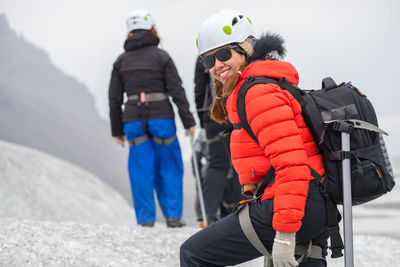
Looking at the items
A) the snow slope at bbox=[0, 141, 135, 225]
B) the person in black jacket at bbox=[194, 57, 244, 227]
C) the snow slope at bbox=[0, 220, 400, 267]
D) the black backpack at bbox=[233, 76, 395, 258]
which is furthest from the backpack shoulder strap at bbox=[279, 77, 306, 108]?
the snow slope at bbox=[0, 141, 135, 225]

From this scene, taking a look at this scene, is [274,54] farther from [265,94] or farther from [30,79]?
[30,79]

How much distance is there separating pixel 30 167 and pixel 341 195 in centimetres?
879

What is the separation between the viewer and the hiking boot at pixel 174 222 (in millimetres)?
5212

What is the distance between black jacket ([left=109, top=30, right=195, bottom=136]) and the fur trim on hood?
282 cm

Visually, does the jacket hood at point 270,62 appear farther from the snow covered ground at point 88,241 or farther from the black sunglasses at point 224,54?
the snow covered ground at point 88,241

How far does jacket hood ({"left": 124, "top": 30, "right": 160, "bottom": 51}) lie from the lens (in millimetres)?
5148

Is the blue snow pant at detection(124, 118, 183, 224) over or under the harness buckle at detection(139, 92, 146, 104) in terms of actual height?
under

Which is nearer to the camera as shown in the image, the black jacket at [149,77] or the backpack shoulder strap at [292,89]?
the backpack shoulder strap at [292,89]

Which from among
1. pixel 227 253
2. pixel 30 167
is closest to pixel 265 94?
pixel 227 253

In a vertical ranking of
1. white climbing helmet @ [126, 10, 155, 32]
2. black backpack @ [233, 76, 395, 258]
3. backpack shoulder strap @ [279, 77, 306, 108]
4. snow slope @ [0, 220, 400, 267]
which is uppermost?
white climbing helmet @ [126, 10, 155, 32]

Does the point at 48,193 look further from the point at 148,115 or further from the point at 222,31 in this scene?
the point at 222,31

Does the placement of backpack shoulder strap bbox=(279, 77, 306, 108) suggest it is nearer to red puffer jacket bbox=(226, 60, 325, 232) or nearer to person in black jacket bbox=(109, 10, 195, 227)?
red puffer jacket bbox=(226, 60, 325, 232)

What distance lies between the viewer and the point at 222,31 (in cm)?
240

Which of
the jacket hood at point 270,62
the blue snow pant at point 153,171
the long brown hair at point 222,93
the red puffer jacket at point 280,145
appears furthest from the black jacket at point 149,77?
the red puffer jacket at point 280,145
